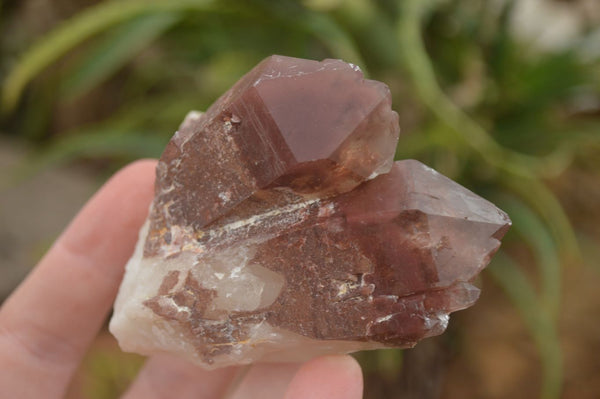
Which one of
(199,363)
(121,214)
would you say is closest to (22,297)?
(121,214)

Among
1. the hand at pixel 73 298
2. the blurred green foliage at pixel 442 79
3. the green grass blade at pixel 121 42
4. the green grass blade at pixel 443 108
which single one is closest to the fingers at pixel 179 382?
the hand at pixel 73 298

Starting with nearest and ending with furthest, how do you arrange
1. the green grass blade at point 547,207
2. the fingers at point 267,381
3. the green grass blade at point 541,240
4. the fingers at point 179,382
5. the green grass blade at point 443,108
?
the fingers at point 267,381
the fingers at point 179,382
the green grass blade at point 443,108
the green grass blade at point 541,240
the green grass blade at point 547,207

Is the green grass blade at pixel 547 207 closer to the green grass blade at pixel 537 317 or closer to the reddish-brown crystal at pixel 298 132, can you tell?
the green grass blade at pixel 537 317

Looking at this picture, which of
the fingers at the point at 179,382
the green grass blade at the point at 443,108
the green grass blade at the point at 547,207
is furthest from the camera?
the green grass blade at the point at 547,207

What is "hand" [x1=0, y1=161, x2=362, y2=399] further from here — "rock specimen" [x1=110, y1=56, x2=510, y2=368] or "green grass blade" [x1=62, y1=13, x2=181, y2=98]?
"green grass blade" [x1=62, y1=13, x2=181, y2=98]

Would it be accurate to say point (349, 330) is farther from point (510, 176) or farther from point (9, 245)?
point (9, 245)

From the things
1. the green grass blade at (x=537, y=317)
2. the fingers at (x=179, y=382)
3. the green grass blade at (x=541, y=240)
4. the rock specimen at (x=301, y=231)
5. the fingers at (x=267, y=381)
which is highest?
the rock specimen at (x=301, y=231)

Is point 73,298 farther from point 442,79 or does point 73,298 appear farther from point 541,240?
point 442,79
